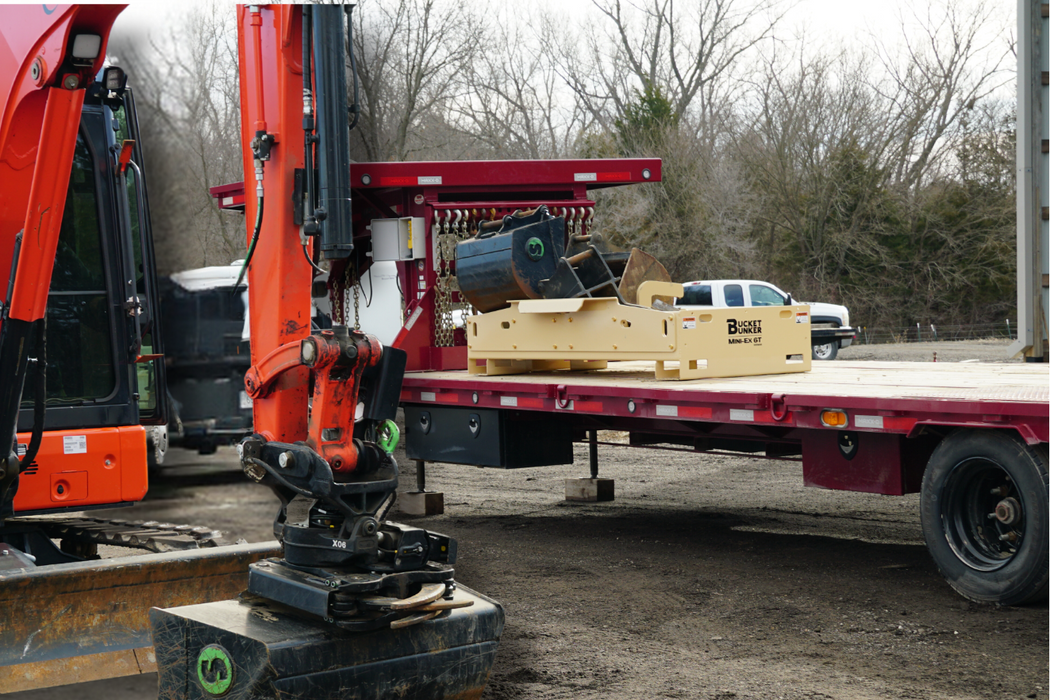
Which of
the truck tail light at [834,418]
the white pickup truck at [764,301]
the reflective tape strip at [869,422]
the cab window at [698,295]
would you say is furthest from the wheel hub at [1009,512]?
the cab window at [698,295]

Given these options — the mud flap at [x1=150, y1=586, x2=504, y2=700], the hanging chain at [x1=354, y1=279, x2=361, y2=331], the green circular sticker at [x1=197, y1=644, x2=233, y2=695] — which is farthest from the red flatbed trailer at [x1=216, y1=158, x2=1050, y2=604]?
the green circular sticker at [x1=197, y1=644, x2=233, y2=695]

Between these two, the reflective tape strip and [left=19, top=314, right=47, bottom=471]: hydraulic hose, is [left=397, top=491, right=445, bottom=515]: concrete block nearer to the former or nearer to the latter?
the reflective tape strip

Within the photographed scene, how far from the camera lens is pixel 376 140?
55.2 feet

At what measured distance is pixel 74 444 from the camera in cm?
521

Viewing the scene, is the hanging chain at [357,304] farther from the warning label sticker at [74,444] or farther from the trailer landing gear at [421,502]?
the warning label sticker at [74,444]

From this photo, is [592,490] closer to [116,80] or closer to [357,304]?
[357,304]

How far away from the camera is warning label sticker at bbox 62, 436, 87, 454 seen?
5.18m

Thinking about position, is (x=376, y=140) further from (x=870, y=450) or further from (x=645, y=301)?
A: (x=870, y=450)

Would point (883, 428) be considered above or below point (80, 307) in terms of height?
below

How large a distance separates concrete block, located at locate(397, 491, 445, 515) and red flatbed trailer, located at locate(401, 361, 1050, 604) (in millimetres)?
1036

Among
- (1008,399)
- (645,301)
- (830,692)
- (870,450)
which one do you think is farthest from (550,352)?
(830,692)

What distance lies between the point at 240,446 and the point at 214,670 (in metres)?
0.75

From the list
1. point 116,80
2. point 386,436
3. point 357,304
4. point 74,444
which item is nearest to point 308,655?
point 386,436

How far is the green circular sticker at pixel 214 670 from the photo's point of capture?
3.65 metres
